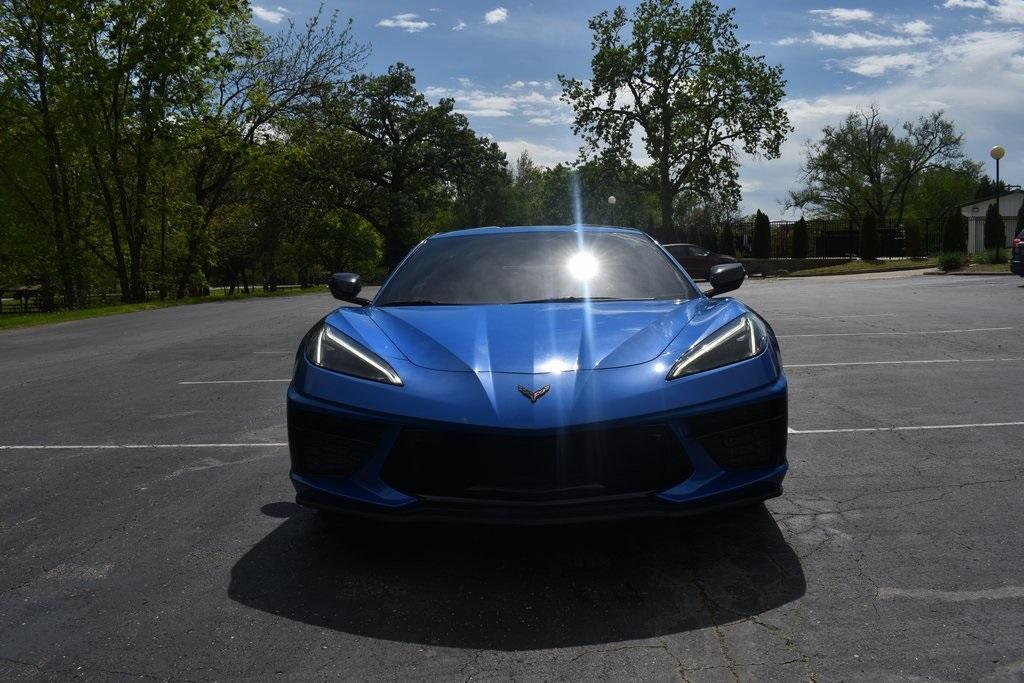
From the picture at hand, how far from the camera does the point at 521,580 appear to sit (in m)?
3.02

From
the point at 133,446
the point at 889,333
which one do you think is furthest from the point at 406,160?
the point at 133,446

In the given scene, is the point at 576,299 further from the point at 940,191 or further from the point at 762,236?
the point at 940,191

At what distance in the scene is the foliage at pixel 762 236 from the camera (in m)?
40.8

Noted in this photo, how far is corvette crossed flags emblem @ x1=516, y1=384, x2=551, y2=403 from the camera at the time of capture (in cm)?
296

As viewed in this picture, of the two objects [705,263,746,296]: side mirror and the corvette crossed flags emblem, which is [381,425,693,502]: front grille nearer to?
the corvette crossed flags emblem

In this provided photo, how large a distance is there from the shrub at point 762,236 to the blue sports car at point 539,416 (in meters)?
39.1

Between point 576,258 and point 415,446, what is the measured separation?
195 cm

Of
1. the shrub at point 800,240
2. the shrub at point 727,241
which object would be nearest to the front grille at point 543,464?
the shrub at point 800,240

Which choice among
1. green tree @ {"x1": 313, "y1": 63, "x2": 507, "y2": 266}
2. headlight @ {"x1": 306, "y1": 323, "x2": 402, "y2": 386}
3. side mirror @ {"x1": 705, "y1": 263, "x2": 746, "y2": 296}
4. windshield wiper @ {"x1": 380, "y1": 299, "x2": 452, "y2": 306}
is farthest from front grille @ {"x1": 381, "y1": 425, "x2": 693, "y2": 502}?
green tree @ {"x1": 313, "y1": 63, "x2": 507, "y2": 266}

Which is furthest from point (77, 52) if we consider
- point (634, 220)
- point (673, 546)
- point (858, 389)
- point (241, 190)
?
point (634, 220)

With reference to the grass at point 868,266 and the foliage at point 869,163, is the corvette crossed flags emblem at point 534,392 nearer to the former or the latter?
the grass at point 868,266

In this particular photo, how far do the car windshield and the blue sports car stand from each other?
20.9 inches

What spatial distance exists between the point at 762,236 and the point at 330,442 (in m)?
40.2

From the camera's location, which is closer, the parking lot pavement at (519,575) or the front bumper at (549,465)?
the parking lot pavement at (519,575)
